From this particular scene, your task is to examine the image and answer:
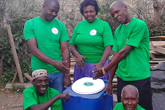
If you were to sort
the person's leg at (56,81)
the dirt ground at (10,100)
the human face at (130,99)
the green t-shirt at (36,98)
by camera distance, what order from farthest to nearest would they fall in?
the dirt ground at (10,100), the person's leg at (56,81), the green t-shirt at (36,98), the human face at (130,99)

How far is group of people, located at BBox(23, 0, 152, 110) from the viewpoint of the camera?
2185 millimetres

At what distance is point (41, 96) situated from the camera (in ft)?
8.21

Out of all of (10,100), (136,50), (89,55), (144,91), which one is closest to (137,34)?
(136,50)

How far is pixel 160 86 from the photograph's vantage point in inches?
155

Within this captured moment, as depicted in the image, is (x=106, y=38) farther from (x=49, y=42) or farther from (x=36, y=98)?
(x=36, y=98)

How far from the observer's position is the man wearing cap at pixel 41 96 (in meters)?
2.32

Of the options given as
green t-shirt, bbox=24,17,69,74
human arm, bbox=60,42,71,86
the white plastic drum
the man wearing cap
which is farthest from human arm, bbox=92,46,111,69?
the man wearing cap

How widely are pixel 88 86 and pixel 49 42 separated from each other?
2.42 ft

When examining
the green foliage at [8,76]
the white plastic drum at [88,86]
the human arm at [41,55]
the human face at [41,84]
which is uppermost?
the human arm at [41,55]

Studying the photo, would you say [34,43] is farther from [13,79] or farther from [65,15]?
[65,15]

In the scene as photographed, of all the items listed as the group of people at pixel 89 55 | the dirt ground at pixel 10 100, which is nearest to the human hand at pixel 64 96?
A: the group of people at pixel 89 55

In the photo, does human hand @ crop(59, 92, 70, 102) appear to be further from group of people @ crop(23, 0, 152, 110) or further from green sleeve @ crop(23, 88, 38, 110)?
green sleeve @ crop(23, 88, 38, 110)

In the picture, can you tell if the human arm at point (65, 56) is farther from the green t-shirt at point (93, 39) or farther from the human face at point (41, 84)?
the human face at point (41, 84)

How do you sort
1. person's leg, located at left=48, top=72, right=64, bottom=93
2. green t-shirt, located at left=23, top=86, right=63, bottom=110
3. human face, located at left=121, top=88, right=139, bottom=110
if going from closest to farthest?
human face, located at left=121, top=88, right=139, bottom=110, green t-shirt, located at left=23, top=86, right=63, bottom=110, person's leg, located at left=48, top=72, right=64, bottom=93
